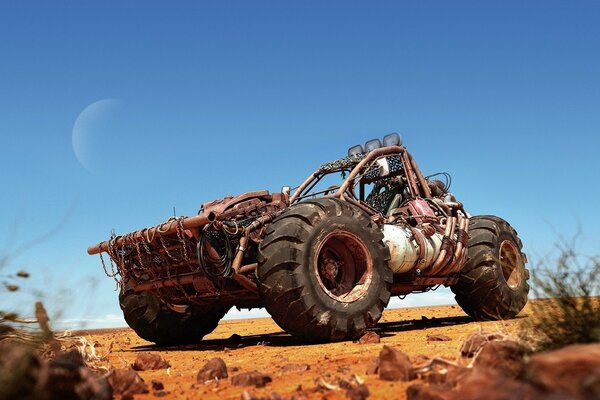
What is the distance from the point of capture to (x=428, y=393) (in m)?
2.74

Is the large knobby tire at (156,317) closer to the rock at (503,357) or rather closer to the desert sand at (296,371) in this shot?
A: the desert sand at (296,371)

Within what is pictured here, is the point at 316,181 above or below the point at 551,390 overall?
above

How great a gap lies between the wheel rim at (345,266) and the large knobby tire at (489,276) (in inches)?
137

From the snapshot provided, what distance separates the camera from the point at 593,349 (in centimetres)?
238

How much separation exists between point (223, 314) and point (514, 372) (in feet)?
22.8

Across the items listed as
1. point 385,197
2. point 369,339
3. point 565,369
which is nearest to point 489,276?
point 385,197

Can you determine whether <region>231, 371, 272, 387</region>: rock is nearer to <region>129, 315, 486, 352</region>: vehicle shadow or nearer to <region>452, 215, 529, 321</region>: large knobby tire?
<region>129, 315, 486, 352</region>: vehicle shadow

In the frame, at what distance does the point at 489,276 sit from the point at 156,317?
5435 millimetres

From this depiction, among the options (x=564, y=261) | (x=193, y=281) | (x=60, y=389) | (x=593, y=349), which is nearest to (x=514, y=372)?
(x=593, y=349)

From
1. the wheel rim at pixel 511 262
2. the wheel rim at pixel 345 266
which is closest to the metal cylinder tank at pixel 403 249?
the wheel rim at pixel 345 266

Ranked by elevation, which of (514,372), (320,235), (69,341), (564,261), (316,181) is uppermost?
(316,181)

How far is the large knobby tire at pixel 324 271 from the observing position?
668 centimetres

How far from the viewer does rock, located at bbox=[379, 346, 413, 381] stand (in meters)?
3.51

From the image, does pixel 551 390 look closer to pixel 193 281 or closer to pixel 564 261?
pixel 564 261
